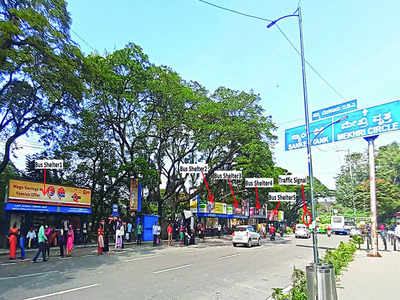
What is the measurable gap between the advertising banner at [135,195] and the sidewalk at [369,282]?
677 inches

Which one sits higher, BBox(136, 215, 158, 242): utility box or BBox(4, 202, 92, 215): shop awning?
BBox(4, 202, 92, 215): shop awning

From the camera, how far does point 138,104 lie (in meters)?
25.9

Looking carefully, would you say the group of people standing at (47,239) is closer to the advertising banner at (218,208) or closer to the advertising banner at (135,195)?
the advertising banner at (135,195)

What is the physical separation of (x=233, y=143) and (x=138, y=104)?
8.48m

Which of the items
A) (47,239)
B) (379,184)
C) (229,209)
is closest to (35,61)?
(47,239)

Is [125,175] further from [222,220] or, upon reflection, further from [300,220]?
[300,220]

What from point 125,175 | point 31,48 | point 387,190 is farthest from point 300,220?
point 31,48

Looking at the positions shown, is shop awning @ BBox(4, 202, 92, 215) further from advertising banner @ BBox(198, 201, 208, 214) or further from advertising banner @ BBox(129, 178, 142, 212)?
advertising banner @ BBox(198, 201, 208, 214)

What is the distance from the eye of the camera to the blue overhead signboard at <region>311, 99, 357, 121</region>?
14680mm

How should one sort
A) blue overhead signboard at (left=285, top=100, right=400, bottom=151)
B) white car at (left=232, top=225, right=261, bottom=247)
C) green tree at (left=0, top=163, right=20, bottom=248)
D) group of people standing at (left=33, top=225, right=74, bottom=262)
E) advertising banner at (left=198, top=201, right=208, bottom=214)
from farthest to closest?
advertising banner at (left=198, top=201, right=208, bottom=214)
white car at (left=232, top=225, right=261, bottom=247)
green tree at (left=0, top=163, right=20, bottom=248)
blue overhead signboard at (left=285, top=100, right=400, bottom=151)
group of people standing at (left=33, top=225, right=74, bottom=262)

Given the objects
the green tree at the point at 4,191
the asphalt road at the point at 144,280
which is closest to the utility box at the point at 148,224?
the green tree at the point at 4,191

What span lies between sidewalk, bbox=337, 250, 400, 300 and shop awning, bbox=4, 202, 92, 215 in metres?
17.5

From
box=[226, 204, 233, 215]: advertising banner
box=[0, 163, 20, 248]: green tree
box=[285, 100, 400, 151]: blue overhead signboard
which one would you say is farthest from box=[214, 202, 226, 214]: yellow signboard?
box=[285, 100, 400, 151]: blue overhead signboard

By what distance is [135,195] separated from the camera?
27.0 meters
